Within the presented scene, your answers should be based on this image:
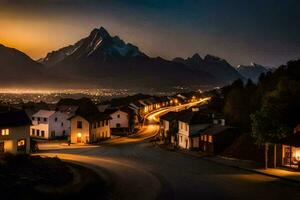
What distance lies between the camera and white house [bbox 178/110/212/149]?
243ft

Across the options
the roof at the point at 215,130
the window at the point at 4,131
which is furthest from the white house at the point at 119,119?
the window at the point at 4,131

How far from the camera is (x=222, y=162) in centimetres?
5756

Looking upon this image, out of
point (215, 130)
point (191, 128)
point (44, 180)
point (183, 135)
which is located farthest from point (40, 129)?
point (44, 180)

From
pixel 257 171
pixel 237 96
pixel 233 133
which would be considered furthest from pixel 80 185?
pixel 237 96

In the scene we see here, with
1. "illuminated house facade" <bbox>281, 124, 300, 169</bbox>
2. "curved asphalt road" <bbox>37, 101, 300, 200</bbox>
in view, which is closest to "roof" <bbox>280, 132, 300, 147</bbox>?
"illuminated house facade" <bbox>281, 124, 300, 169</bbox>

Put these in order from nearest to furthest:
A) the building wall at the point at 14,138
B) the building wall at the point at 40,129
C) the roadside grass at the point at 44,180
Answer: the roadside grass at the point at 44,180 → the building wall at the point at 14,138 → the building wall at the point at 40,129

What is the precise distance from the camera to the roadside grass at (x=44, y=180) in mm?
39219

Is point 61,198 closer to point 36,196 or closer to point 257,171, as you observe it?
point 36,196

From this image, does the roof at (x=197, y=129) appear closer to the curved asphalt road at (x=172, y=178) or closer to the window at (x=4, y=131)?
the curved asphalt road at (x=172, y=178)

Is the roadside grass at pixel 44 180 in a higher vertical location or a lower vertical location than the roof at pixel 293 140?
lower

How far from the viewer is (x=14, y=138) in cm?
6662

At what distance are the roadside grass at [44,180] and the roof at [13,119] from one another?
15.2 meters

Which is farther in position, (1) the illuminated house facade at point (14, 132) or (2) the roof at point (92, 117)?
(2) the roof at point (92, 117)

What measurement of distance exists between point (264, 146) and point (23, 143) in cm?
3535
